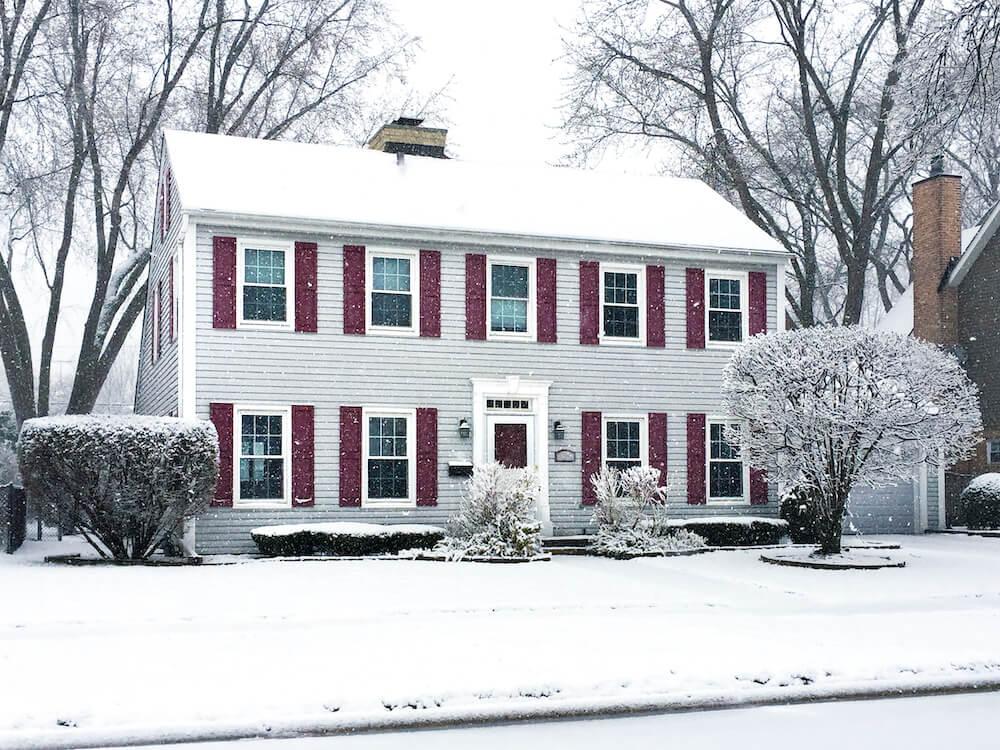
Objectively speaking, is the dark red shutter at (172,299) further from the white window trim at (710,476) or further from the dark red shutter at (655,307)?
the white window trim at (710,476)

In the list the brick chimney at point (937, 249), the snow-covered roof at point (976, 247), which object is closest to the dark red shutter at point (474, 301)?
the brick chimney at point (937, 249)

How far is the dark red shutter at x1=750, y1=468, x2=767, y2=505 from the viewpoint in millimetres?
22922

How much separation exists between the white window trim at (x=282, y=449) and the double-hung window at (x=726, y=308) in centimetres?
800

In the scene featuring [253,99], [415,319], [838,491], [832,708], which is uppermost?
[253,99]

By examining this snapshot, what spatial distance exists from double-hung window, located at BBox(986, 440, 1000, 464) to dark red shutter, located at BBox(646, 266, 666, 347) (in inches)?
388

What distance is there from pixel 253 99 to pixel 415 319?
12767 mm

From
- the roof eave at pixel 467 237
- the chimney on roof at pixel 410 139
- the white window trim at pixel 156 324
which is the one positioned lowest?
the white window trim at pixel 156 324

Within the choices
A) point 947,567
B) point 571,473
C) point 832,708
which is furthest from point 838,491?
point 832,708

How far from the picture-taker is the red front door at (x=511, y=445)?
21.5m

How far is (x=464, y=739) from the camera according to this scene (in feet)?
24.7

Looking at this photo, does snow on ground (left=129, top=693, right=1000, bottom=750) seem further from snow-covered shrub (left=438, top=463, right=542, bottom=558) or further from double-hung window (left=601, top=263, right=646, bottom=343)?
double-hung window (left=601, top=263, right=646, bottom=343)

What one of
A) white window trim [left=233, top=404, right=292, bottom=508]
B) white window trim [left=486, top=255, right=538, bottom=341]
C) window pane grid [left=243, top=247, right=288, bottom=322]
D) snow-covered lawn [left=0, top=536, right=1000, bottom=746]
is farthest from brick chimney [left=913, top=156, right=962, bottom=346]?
white window trim [left=233, top=404, right=292, bottom=508]

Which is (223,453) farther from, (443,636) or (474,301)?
(443,636)

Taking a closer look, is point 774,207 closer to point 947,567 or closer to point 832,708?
point 947,567
